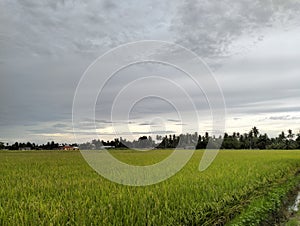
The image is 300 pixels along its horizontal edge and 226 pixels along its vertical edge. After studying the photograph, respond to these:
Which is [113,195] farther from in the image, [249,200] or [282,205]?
[282,205]

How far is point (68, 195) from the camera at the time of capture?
6.25 m

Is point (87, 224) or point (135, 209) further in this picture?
point (135, 209)

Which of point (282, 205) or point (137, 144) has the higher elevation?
point (137, 144)

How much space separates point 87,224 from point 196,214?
1830 millimetres

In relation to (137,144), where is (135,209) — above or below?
below

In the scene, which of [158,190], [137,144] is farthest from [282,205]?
[137,144]

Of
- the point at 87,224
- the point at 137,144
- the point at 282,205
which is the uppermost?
the point at 137,144

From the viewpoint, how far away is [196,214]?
5.11 meters

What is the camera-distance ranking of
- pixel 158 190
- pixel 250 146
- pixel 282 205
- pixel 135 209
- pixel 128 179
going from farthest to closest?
pixel 250 146 < pixel 128 179 < pixel 282 205 < pixel 158 190 < pixel 135 209

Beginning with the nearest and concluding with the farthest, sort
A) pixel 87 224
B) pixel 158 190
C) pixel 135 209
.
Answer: pixel 87 224 < pixel 135 209 < pixel 158 190

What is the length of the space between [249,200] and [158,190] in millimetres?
2097

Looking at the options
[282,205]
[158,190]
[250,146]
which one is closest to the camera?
[158,190]

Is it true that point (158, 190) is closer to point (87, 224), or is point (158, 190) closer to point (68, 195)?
point (68, 195)

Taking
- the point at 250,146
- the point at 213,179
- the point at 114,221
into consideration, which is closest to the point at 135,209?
the point at 114,221
